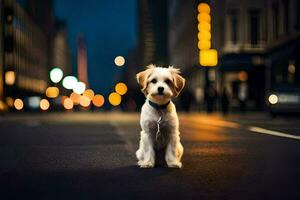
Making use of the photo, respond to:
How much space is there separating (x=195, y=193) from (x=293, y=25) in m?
35.0

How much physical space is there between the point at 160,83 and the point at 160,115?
57cm

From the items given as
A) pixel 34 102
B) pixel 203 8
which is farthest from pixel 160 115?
pixel 34 102

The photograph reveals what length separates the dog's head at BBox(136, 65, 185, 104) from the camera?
7.93m

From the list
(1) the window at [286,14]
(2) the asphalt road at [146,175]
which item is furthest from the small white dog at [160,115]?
(1) the window at [286,14]

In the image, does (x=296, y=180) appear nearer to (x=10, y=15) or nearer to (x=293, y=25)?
(x=293, y=25)

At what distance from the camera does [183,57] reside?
83.1 metres

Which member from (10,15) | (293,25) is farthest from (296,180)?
(10,15)

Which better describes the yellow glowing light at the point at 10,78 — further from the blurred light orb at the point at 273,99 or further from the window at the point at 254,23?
the blurred light orb at the point at 273,99

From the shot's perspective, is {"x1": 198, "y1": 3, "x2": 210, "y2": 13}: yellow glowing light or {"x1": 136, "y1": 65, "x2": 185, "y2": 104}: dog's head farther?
{"x1": 198, "y1": 3, "x2": 210, "y2": 13}: yellow glowing light

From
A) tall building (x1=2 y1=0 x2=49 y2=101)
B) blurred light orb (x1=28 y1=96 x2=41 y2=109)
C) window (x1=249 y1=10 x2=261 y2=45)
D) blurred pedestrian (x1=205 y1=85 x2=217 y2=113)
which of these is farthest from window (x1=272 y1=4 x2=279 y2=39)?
blurred light orb (x1=28 y1=96 x2=41 y2=109)

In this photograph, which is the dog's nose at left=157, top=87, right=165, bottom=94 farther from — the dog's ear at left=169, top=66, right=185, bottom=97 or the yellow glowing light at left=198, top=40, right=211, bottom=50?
the yellow glowing light at left=198, top=40, right=211, bottom=50

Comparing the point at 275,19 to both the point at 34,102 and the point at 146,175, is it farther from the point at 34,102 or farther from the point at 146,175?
the point at 146,175

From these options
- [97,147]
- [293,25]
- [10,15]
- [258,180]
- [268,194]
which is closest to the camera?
[268,194]

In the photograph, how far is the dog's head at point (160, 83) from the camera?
7934mm
